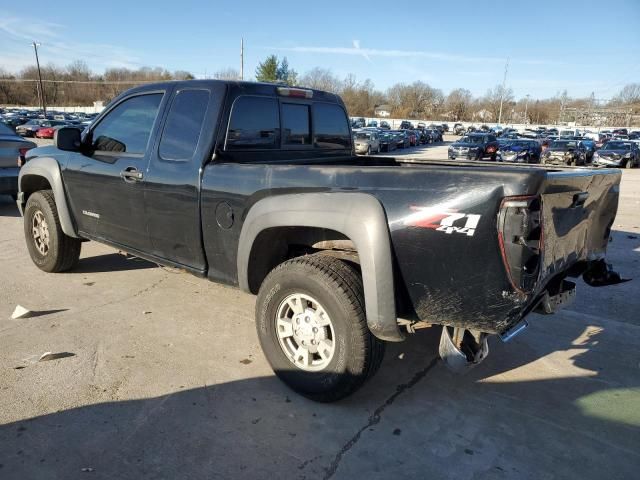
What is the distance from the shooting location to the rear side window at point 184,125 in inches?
137

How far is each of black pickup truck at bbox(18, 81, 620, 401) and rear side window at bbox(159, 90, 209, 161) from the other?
1 centimetres

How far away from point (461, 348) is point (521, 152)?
88.2ft

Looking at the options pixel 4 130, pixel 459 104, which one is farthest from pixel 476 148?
pixel 459 104

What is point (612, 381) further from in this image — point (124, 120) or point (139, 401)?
point (124, 120)

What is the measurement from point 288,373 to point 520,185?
1803mm

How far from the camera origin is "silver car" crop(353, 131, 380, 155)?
91.9 ft

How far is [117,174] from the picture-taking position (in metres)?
3.98

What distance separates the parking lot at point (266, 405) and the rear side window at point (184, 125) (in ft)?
4.80

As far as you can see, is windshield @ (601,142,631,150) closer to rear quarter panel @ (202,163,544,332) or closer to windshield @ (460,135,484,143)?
windshield @ (460,135,484,143)

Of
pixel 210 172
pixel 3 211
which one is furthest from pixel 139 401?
pixel 3 211

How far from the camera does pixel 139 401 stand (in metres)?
2.94

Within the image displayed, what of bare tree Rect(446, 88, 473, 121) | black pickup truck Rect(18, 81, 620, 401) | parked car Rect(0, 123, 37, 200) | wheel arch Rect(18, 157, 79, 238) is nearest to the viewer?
black pickup truck Rect(18, 81, 620, 401)

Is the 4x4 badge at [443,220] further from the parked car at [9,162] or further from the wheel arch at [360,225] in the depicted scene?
the parked car at [9,162]

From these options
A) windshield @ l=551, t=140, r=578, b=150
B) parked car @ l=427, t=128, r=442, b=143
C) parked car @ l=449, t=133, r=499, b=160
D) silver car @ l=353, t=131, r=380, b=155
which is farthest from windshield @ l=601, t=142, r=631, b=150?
parked car @ l=427, t=128, r=442, b=143
